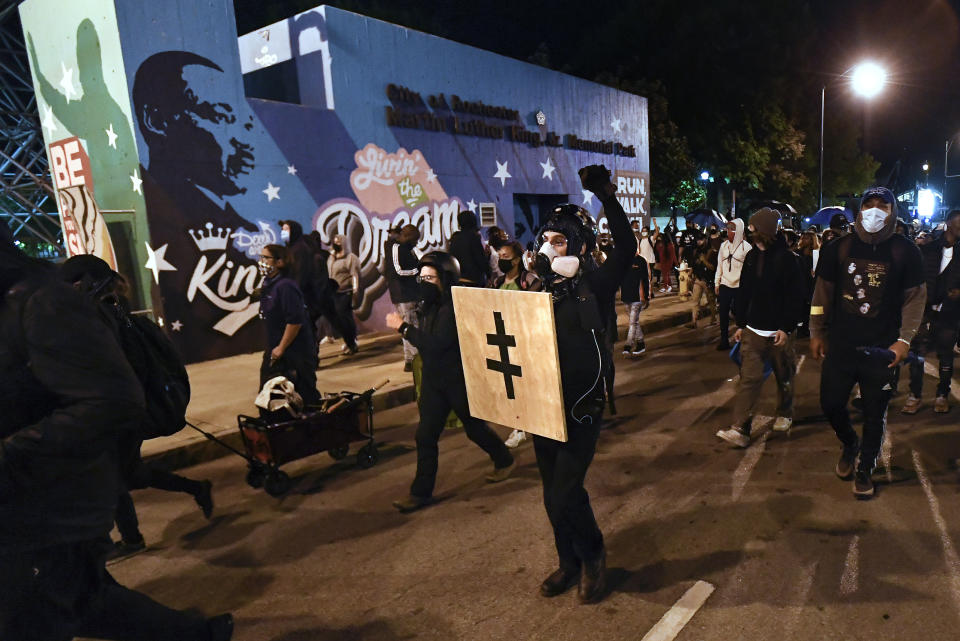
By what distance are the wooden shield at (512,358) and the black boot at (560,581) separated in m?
0.81

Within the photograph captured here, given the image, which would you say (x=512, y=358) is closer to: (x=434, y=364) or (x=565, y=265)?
(x=565, y=265)

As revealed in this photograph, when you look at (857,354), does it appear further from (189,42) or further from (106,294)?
(189,42)

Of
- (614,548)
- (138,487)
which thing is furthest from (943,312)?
(138,487)

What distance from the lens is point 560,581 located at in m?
3.44

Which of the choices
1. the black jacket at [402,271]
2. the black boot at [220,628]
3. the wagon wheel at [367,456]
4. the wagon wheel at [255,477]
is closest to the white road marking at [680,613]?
the black boot at [220,628]

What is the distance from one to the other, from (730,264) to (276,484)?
6.95 m

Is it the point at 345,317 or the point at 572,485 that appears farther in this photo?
the point at 345,317

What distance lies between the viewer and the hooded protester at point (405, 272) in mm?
8359

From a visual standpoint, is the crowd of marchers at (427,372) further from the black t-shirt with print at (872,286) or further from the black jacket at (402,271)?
the black jacket at (402,271)

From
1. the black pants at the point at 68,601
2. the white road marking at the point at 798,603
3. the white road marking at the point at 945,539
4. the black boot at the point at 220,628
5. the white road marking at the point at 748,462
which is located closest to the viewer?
the black pants at the point at 68,601

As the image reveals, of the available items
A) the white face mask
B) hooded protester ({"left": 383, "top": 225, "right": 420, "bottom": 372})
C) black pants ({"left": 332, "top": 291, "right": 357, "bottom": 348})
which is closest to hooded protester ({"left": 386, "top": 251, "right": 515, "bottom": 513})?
the white face mask

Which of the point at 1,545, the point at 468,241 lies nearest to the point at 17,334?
the point at 1,545

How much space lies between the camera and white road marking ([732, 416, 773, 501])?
186 inches

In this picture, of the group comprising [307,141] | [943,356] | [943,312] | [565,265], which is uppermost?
[307,141]
